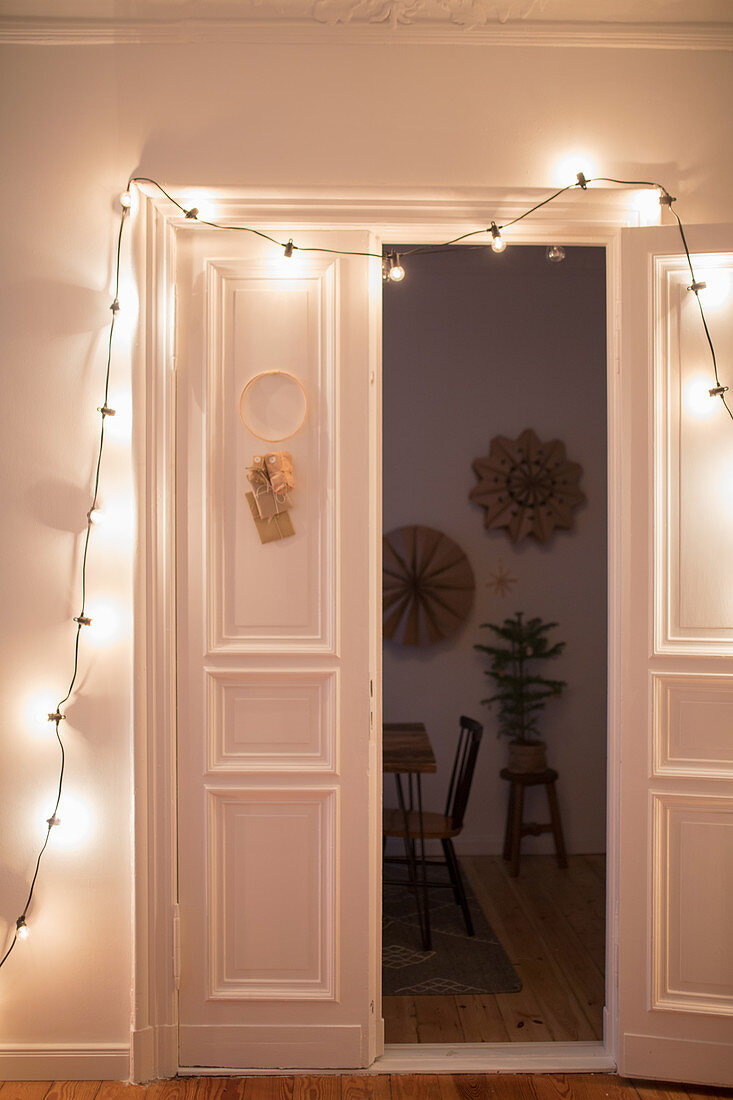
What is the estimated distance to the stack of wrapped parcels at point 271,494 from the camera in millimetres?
2523

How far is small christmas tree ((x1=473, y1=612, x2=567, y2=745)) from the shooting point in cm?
448

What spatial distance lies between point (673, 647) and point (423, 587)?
215 cm

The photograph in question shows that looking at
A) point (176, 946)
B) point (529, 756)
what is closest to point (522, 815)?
point (529, 756)

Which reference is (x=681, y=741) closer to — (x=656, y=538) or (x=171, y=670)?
(x=656, y=538)

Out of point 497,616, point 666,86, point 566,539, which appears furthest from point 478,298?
point 666,86

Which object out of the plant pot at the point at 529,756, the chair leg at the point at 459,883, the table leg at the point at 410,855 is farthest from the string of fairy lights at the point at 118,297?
the plant pot at the point at 529,756

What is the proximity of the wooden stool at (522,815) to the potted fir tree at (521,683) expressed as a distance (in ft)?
0.16

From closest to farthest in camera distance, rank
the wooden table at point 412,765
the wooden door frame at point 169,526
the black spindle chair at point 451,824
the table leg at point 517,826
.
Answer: the wooden door frame at point 169,526
the wooden table at point 412,765
the black spindle chair at point 451,824
the table leg at point 517,826

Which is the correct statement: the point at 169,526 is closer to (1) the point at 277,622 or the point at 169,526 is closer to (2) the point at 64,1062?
A: (1) the point at 277,622

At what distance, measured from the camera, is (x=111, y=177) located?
2545mm

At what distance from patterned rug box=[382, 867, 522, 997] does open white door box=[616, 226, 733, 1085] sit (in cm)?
77

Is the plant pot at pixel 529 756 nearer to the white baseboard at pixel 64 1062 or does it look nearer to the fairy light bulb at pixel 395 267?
the white baseboard at pixel 64 1062

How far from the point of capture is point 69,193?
100 inches

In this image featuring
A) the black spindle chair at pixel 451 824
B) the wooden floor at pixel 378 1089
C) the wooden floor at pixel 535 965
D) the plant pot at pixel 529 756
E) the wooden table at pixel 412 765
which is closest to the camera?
the wooden floor at pixel 378 1089
